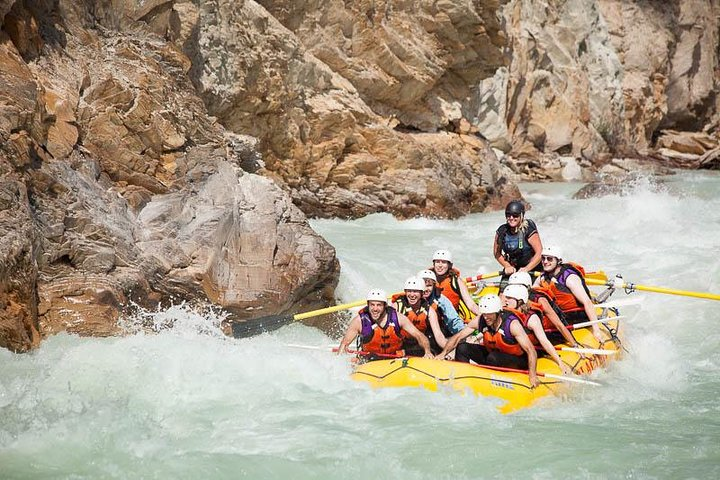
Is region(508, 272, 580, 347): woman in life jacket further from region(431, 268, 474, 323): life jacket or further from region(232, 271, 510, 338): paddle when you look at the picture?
region(232, 271, 510, 338): paddle

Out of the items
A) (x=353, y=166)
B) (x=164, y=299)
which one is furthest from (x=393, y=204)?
(x=164, y=299)

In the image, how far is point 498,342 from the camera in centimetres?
680

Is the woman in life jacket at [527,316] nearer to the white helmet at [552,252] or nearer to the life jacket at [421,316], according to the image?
the life jacket at [421,316]

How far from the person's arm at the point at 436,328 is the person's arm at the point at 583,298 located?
150cm

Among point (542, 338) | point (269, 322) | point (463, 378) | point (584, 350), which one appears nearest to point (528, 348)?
point (542, 338)

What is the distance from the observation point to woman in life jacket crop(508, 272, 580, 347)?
7383mm

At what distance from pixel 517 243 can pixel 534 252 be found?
0.20 meters

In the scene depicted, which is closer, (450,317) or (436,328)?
(436,328)

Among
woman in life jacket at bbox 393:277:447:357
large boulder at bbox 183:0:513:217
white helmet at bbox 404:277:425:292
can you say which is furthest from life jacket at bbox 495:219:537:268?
large boulder at bbox 183:0:513:217

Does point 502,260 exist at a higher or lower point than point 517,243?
lower

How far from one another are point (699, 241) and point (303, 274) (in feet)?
25.3

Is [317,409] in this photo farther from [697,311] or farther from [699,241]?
[699,241]

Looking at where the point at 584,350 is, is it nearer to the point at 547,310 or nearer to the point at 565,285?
the point at 547,310

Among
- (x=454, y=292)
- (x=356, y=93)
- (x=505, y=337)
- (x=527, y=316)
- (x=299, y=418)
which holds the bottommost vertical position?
(x=299, y=418)
